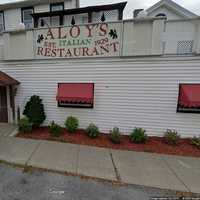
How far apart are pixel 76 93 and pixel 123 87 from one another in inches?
81.5

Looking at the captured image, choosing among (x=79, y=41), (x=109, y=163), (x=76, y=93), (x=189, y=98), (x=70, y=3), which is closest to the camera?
(x=109, y=163)

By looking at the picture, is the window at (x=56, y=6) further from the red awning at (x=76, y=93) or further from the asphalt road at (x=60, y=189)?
the asphalt road at (x=60, y=189)

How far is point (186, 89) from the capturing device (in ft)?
A: 20.5

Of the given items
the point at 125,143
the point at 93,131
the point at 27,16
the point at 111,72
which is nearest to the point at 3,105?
the point at 93,131

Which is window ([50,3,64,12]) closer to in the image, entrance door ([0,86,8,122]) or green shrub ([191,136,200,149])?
entrance door ([0,86,8,122])

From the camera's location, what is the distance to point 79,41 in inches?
274

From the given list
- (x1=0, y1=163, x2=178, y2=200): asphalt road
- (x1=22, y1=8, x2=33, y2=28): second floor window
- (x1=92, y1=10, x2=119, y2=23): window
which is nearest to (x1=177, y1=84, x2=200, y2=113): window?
(x1=0, y1=163, x2=178, y2=200): asphalt road

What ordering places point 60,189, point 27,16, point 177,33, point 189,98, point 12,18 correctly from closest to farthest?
1. point 60,189
2. point 189,98
3. point 177,33
4. point 27,16
5. point 12,18

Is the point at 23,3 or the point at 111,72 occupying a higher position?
the point at 23,3

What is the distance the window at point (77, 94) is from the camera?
672 centimetres

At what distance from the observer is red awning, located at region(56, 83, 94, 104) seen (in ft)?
22.0

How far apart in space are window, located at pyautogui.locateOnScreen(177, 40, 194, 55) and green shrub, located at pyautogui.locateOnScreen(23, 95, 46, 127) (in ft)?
20.9

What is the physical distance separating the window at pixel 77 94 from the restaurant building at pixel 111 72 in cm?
4

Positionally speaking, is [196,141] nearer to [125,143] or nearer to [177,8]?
[125,143]
